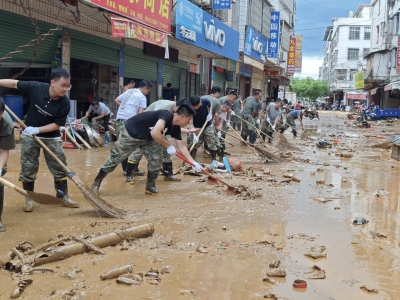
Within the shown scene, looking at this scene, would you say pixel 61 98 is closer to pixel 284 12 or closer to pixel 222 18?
pixel 222 18

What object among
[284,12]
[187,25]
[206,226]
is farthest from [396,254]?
[284,12]

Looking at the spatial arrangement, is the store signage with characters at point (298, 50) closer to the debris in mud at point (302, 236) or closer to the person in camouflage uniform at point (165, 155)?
the person in camouflage uniform at point (165, 155)

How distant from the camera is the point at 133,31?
10859mm

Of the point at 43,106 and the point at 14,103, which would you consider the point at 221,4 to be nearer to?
the point at 14,103

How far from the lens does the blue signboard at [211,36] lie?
14192 mm

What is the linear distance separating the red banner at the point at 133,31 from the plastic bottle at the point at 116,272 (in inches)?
316

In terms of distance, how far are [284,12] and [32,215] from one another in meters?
37.1

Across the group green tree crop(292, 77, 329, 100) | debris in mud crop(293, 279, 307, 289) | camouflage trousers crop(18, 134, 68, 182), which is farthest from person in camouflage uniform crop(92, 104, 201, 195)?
green tree crop(292, 77, 329, 100)

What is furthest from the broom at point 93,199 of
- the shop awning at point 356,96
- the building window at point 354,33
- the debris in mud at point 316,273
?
the building window at point 354,33

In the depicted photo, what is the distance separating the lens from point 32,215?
4.65 meters

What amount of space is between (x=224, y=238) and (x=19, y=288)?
189cm

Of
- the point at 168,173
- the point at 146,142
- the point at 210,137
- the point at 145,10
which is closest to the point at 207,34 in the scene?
the point at 145,10

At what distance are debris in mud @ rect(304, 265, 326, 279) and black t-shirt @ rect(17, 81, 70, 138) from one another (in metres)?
2.90

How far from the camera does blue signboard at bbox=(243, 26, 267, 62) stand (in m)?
A: 23.0
